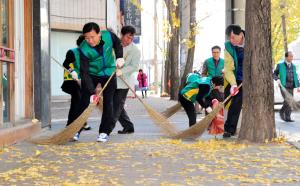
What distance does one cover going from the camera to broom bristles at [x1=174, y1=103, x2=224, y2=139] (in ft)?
28.2

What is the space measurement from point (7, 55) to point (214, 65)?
384 cm

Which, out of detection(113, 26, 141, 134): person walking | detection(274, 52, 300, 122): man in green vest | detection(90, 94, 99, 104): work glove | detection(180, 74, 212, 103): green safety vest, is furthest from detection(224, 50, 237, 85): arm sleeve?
detection(274, 52, 300, 122): man in green vest

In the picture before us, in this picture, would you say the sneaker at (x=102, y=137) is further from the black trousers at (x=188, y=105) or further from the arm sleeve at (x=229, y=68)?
the arm sleeve at (x=229, y=68)

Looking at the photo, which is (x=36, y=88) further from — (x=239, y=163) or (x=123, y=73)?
(x=239, y=163)

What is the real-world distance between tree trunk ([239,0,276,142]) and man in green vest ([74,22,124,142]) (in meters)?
1.79

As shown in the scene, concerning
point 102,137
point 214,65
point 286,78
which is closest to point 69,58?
point 102,137

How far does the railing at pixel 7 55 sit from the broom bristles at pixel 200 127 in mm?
2564

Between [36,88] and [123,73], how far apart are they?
4.89ft

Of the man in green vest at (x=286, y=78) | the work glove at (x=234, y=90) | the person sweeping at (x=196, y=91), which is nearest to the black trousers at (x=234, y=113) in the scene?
the work glove at (x=234, y=90)

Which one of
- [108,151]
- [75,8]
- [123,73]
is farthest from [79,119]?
[75,8]

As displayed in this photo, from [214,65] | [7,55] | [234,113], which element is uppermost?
[7,55]

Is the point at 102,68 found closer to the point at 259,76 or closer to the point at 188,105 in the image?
the point at 188,105

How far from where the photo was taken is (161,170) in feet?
19.3

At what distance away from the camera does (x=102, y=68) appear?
868cm
